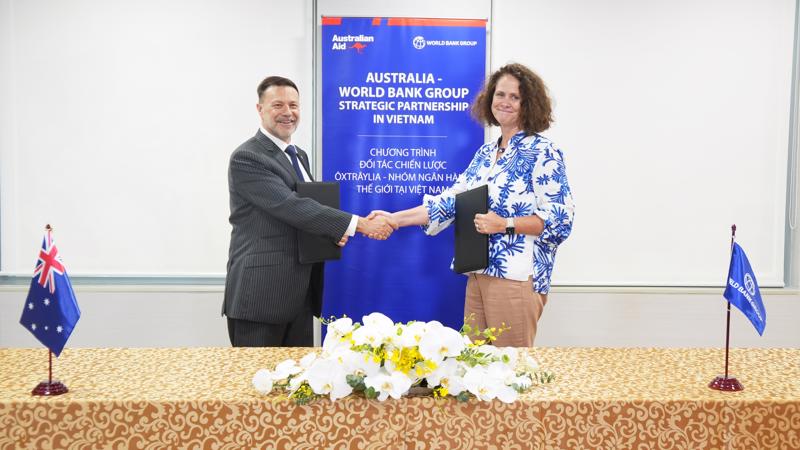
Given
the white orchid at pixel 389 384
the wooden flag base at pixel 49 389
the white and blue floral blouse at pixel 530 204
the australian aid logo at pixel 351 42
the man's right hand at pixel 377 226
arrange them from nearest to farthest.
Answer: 1. the white orchid at pixel 389 384
2. the wooden flag base at pixel 49 389
3. the white and blue floral blouse at pixel 530 204
4. the man's right hand at pixel 377 226
5. the australian aid logo at pixel 351 42

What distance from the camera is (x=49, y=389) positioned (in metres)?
1.50

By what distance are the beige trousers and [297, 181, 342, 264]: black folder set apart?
26.4 inches

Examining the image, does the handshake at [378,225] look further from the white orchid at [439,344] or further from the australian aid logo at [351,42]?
the white orchid at [439,344]

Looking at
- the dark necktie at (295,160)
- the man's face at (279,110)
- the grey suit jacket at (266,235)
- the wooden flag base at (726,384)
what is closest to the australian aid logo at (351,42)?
the man's face at (279,110)

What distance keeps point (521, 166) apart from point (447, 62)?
3.52ft

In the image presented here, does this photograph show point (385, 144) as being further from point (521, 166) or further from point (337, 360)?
point (337, 360)

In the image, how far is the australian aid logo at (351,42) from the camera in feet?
11.2

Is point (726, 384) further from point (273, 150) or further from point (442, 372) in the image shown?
point (273, 150)

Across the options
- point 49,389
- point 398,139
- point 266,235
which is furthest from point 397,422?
point 398,139

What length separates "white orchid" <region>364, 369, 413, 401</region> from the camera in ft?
4.52

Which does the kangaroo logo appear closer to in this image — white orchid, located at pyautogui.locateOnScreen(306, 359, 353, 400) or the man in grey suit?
the man in grey suit

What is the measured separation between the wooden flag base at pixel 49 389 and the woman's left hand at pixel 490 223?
63.0 inches

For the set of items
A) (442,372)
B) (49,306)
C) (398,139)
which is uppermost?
(398,139)

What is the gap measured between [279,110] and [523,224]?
1215 millimetres
